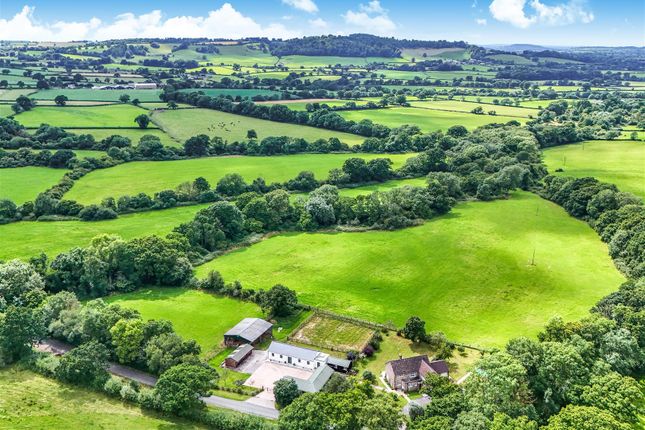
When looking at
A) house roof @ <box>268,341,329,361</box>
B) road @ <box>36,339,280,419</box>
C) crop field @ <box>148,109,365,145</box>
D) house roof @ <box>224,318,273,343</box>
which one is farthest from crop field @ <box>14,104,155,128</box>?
house roof @ <box>268,341,329,361</box>

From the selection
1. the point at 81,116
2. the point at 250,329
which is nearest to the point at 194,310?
the point at 250,329

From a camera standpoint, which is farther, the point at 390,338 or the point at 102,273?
the point at 102,273

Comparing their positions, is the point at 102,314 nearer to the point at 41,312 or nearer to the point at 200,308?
the point at 41,312

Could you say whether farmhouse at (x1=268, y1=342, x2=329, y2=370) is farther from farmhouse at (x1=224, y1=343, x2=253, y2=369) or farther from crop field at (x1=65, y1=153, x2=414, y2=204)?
crop field at (x1=65, y1=153, x2=414, y2=204)

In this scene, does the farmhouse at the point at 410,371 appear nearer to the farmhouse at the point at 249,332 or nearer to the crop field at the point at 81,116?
the farmhouse at the point at 249,332

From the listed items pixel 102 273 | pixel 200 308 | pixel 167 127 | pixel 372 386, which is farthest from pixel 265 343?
pixel 167 127

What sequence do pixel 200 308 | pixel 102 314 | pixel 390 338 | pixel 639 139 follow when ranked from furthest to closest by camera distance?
pixel 639 139 → pixel 200 308 → pixel 390 338 → pixel 102 314

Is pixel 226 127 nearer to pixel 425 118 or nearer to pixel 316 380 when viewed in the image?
pixel 425 118

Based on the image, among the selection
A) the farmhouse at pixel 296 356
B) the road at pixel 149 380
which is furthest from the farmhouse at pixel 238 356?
the road at pixel 149 380
